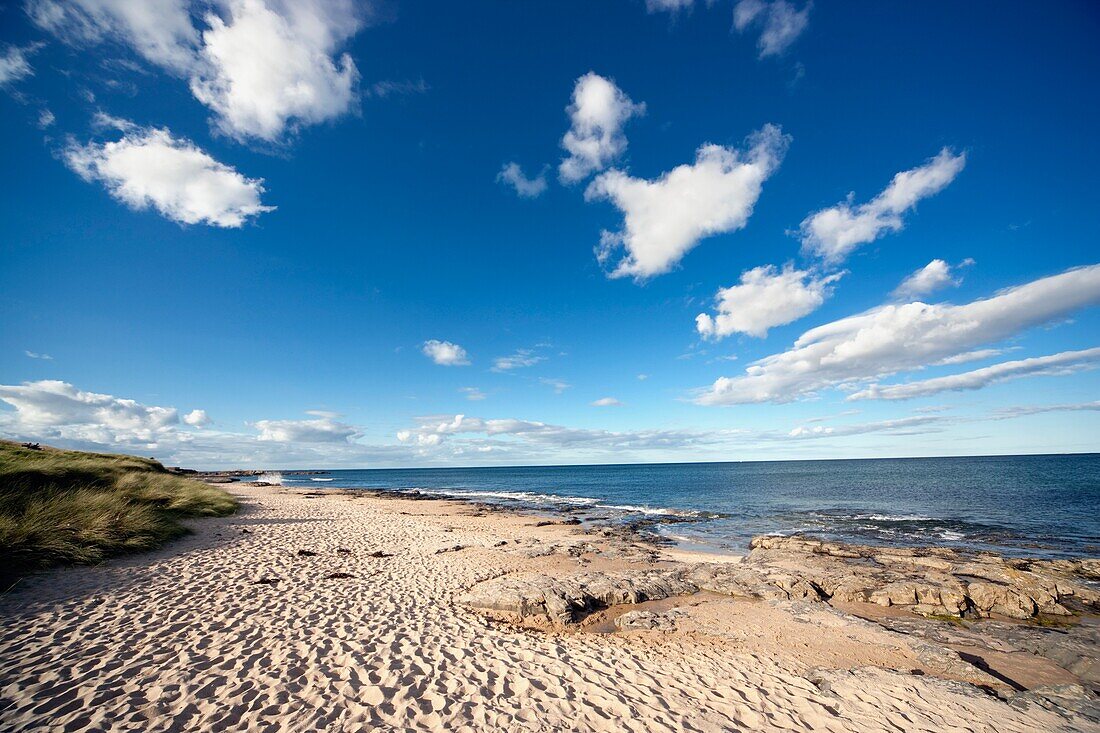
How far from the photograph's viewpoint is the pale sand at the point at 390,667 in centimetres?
589

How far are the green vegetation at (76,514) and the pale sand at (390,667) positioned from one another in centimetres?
79

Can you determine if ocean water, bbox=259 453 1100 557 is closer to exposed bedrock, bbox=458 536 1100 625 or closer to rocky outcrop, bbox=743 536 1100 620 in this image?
rocky outcrop, bbox=743 536 1100 620

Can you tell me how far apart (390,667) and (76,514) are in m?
12.4

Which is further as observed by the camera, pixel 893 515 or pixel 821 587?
pixel 893 515

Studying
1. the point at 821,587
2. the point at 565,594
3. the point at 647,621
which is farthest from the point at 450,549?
the point at 821,587

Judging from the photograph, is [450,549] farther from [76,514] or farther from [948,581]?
[948,581]

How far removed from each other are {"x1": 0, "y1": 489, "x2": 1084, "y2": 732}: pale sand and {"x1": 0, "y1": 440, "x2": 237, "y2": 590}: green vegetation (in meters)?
0.79

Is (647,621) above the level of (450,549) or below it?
below

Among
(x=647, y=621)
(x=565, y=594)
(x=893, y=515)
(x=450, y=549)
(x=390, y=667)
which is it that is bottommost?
(x=893, y=515)

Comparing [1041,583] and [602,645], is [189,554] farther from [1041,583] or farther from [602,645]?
[1041,583]

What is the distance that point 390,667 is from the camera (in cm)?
729

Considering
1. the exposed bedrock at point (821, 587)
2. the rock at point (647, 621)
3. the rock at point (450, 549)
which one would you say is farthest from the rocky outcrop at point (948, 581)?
the rock at point (450, 549)

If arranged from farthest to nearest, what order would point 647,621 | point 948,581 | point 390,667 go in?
point 948,581 < point 647,621 < point 390,667

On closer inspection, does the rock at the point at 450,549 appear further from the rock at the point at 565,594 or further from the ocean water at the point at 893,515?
the ocean water at the point at 893,515
